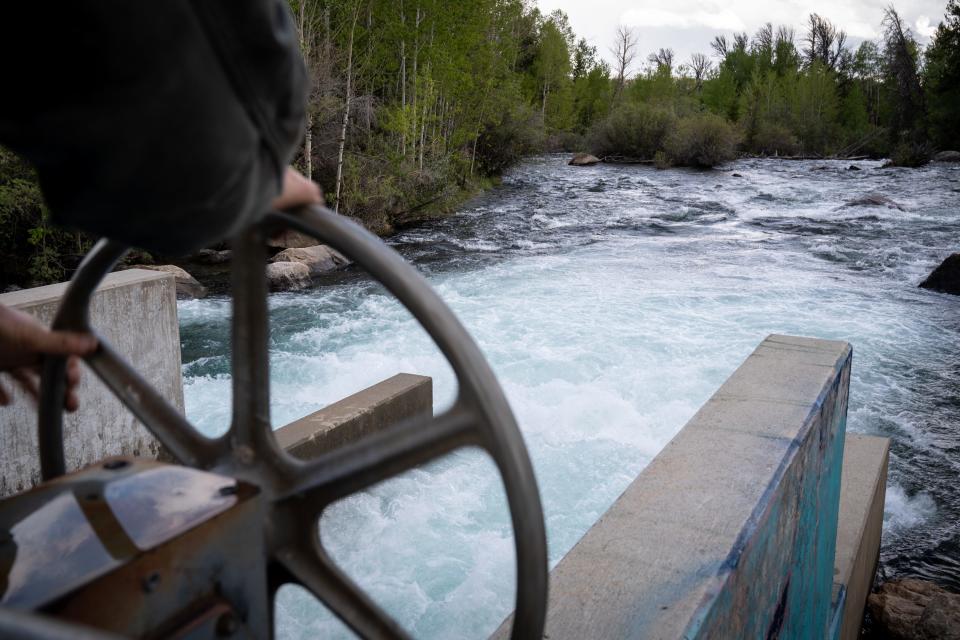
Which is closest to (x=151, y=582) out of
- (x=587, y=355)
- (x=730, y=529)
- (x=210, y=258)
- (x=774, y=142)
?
(x=730, y=529)

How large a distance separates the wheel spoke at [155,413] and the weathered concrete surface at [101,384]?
2.51 meters

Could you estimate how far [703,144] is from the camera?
32.7m

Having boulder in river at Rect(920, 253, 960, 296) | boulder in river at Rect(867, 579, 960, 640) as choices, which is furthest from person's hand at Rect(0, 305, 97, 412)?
boulder in river at Rect(920, 253, 960, 296)

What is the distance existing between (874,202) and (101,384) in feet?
56.5

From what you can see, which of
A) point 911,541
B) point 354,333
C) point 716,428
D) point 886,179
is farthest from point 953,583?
point 886,179

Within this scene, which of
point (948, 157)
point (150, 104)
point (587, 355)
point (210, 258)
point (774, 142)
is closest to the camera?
point (150, 104)

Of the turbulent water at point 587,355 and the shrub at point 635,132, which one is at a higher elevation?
the shrub at point 635,132

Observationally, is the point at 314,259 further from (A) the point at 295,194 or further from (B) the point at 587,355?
(A) the point at 295,194

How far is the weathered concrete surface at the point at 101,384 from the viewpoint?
338 centimetres

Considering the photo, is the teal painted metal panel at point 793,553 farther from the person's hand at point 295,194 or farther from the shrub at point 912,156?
the shrub at point 912,156

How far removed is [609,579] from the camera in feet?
5.51

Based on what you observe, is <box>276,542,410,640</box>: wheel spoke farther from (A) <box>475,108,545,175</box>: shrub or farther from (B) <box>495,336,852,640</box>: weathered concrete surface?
(A) <box>475,108,545,175</box>: shrub

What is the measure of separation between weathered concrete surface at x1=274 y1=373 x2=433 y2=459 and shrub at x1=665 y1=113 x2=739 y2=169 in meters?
30.3

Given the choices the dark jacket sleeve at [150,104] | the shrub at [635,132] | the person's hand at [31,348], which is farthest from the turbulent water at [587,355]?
the shrub at [635,132]
